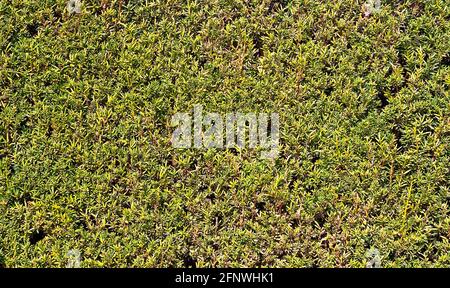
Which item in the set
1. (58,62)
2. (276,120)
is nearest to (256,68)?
(276,120)

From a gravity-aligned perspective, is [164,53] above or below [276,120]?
above

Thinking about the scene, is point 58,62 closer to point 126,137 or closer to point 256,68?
point 126,137

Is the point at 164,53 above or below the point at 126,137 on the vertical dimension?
above

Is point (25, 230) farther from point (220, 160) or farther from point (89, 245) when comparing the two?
point (220, 160)

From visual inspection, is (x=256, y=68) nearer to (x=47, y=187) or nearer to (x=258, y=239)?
(x=258, y=239)
